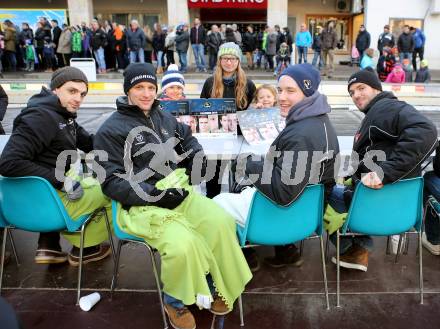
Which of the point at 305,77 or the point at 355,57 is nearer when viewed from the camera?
the point at 305,77

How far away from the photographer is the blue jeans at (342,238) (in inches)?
121

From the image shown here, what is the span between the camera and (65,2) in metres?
21.3

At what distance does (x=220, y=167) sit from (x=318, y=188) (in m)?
1.76

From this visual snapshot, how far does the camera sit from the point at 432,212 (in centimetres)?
338

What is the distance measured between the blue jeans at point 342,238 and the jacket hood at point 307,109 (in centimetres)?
80

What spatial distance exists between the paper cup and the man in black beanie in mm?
1691

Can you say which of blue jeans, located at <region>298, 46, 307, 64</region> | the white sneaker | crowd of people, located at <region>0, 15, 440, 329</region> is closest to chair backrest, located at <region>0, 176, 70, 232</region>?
crowd of people, located at <region>0, 15, 440, 329</region>

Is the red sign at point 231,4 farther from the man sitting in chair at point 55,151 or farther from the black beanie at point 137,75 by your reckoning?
the black beanie at point 137,75

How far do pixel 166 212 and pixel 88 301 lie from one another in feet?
2.71

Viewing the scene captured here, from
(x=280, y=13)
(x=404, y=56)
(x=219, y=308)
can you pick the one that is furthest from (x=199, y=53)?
(x=219, y=308)

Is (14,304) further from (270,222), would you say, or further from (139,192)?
(270,222)

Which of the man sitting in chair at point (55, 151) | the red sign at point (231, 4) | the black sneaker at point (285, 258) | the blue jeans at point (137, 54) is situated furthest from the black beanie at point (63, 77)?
the red sign at point (231, 4)

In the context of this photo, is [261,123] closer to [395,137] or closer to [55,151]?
[395,137]

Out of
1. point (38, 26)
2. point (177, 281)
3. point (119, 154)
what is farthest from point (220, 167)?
point (38, 26)
